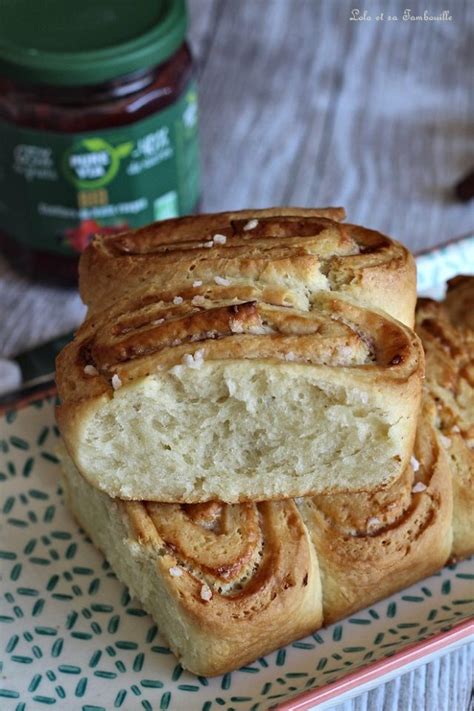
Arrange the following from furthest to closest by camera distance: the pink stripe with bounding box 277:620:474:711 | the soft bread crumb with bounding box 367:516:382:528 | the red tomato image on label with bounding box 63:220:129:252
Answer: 1. the red tomato image on label with bounding box 63:220:129:252
2. the soft bread crumb with bounding box 367:516:382:528
3. the pink stripe with bounding box 277:620:474:711

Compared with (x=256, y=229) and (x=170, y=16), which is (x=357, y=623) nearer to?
(x=256, y=229)

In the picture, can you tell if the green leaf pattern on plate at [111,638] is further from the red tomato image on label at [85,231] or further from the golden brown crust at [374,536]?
the red tomato image on label at [85,231]

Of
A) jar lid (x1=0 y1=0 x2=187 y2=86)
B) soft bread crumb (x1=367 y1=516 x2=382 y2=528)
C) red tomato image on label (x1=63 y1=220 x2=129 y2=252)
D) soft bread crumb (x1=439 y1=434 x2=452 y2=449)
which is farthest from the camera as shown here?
red tomato image on label (x1=63 y1=220 x2=129 y2=252)

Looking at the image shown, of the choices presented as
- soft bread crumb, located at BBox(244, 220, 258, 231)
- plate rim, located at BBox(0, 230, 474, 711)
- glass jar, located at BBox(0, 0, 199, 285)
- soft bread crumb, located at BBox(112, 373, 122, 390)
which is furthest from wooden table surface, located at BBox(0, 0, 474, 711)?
plate rim, located at BBox(0, 230, 474, 711)

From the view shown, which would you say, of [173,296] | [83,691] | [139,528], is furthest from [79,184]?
[83,691]

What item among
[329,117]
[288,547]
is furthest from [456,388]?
[329,117]

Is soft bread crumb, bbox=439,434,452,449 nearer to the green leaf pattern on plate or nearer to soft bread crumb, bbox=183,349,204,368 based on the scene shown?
the green leaf pattern on plate

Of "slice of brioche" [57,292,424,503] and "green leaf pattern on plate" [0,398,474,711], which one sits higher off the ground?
"slice of brioche" [57,292,424,503]

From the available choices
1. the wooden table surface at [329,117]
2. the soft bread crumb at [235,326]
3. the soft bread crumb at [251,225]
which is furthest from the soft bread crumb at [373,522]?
the wooden table surface at [329,117]

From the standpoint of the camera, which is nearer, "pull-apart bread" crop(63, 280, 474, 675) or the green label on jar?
"pull-apart bread" crop(63, 280, 474, 675)
